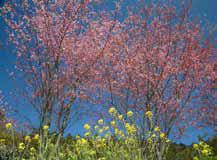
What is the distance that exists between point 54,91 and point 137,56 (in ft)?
12.8

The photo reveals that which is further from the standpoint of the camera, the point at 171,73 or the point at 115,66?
the point at 115,66

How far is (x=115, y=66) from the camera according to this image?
13.8m

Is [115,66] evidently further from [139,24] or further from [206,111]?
[206,111]

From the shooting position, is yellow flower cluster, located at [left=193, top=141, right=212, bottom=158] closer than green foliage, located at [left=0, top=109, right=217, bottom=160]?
No

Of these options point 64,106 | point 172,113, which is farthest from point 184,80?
point 64,106

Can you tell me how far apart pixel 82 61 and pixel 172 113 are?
371 centimetres

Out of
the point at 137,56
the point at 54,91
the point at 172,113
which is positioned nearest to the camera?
the point at 54,91

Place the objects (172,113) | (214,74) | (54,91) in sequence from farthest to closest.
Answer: (214,74) < (172,113) < (54,91)

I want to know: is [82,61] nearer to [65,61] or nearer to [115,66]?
[65,61]

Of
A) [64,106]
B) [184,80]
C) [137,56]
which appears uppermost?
[137,56]

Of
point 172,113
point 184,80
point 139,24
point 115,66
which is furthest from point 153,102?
point 139,24

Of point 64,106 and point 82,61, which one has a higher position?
point 82,61

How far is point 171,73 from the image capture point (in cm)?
1270

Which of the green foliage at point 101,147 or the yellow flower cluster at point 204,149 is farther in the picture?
the yellow flower cluster at point 204,149
